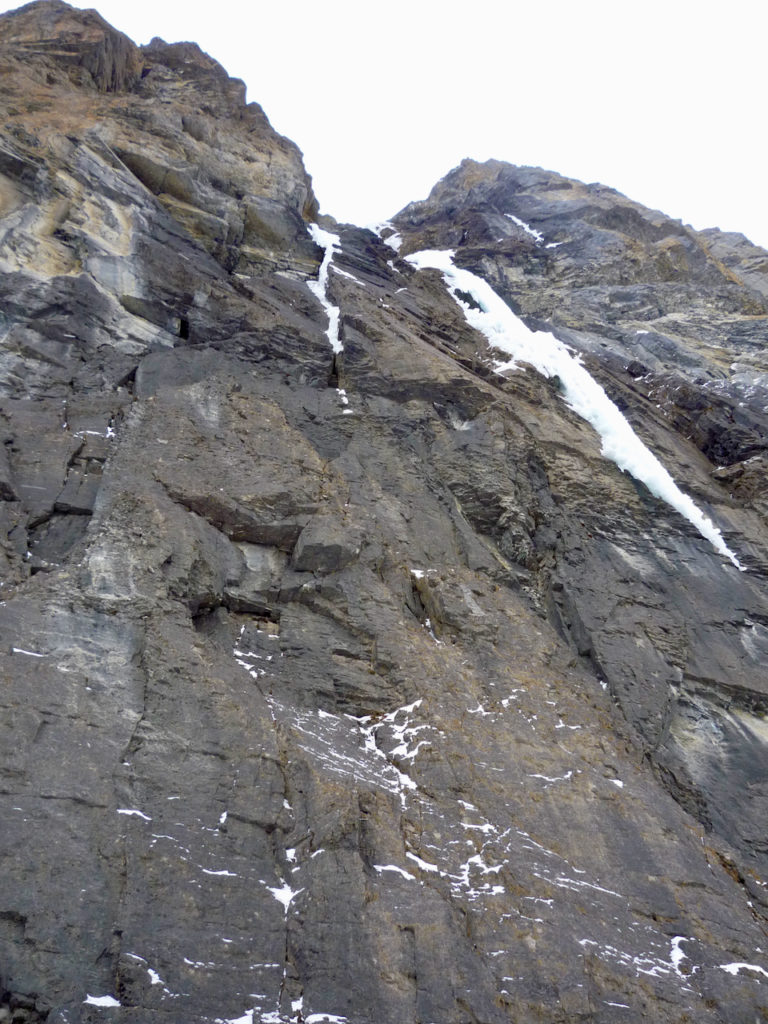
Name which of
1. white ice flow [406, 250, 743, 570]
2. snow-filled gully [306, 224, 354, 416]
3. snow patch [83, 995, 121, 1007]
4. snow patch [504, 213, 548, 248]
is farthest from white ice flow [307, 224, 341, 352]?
snow patch [83, 995, 121, 1007]

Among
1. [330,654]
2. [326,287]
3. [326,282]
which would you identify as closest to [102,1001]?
[330,654]

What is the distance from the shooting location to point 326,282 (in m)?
20.9

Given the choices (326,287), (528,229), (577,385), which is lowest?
(577,385)

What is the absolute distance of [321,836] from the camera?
770 centimetres

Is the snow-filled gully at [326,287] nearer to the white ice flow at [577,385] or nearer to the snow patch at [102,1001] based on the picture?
the white ice flow at [577,385]

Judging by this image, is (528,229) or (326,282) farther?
(528,229)

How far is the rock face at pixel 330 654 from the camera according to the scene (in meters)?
6.87

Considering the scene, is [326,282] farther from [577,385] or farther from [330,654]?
[330,654]

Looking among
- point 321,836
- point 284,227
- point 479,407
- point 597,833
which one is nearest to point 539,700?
point 597,833

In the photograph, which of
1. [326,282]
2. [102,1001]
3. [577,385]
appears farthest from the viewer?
[326,282]

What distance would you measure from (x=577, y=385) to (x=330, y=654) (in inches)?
505

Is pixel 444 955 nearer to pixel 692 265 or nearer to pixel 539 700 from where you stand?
pixel 539 700

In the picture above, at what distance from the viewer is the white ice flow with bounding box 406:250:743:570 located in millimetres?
15875

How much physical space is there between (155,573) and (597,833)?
6221mm
